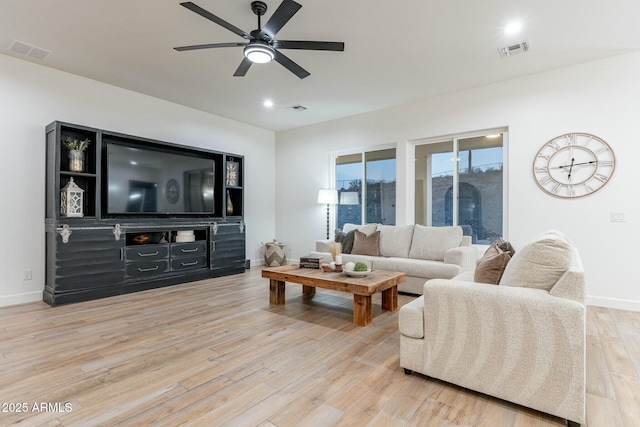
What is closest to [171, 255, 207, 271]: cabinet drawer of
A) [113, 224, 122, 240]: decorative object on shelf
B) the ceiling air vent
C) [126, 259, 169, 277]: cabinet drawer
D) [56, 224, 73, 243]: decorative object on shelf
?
[126, 259, 169, 277]: cabinet drawer

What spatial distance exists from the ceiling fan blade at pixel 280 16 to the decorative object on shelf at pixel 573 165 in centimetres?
350

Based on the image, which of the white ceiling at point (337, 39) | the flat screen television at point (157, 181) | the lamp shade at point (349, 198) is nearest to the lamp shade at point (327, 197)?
the lamp shade at point (349, 198)

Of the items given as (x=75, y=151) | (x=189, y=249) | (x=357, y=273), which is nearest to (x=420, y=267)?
(x=357, y=273)

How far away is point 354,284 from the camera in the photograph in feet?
9.68

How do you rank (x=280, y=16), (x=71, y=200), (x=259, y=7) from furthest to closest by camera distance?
(x=71, y=200), (x=259, y=7), (x=280, y=16)

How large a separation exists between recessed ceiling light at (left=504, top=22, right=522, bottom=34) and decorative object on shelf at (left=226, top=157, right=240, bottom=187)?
437 centimetres

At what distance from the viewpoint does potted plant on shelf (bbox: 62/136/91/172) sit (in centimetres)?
391

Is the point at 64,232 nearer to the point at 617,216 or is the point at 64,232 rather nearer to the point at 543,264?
the point at 543,264

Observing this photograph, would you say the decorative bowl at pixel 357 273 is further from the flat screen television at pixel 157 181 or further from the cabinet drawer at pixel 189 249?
the flat screen television at pixel 157 181

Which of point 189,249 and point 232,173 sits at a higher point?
point 232,173

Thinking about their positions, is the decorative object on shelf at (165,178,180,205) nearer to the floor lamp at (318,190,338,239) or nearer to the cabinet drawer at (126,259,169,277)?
the cabinet drawer at (126,259,169,277)

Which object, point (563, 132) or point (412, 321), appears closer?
point (412, 321)

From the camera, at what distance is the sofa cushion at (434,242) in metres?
4.26

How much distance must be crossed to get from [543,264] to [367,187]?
4.19m
